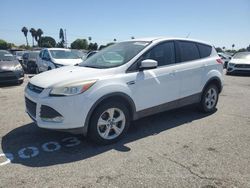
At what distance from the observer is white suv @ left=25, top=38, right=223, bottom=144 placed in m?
3.89

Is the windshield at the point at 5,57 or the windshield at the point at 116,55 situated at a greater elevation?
the windshield at the point at 116,55

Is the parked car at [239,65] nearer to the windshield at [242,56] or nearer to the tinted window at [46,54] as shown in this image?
the windshield at [242,56]

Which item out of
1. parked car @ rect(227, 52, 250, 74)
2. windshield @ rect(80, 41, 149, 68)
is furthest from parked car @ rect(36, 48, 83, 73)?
parked car @ rect(227, 52, 250, 74)

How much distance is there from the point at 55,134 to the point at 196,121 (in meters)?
2.95

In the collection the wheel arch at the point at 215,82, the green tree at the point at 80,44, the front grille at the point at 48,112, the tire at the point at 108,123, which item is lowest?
the tire at the point at 108,123

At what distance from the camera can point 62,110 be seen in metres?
3.83

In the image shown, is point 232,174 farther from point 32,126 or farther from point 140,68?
point 32,126

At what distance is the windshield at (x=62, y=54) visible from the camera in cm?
1162

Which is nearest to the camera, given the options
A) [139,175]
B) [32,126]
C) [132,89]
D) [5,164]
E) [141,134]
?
[139,175]

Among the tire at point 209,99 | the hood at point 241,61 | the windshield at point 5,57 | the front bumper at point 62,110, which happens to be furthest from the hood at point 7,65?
the hood at point 241,61

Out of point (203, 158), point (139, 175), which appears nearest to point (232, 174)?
point (203, 158)

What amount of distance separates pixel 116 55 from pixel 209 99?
2.67 m

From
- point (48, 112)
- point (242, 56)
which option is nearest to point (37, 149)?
point (48, 112)

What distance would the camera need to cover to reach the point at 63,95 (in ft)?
12.6
